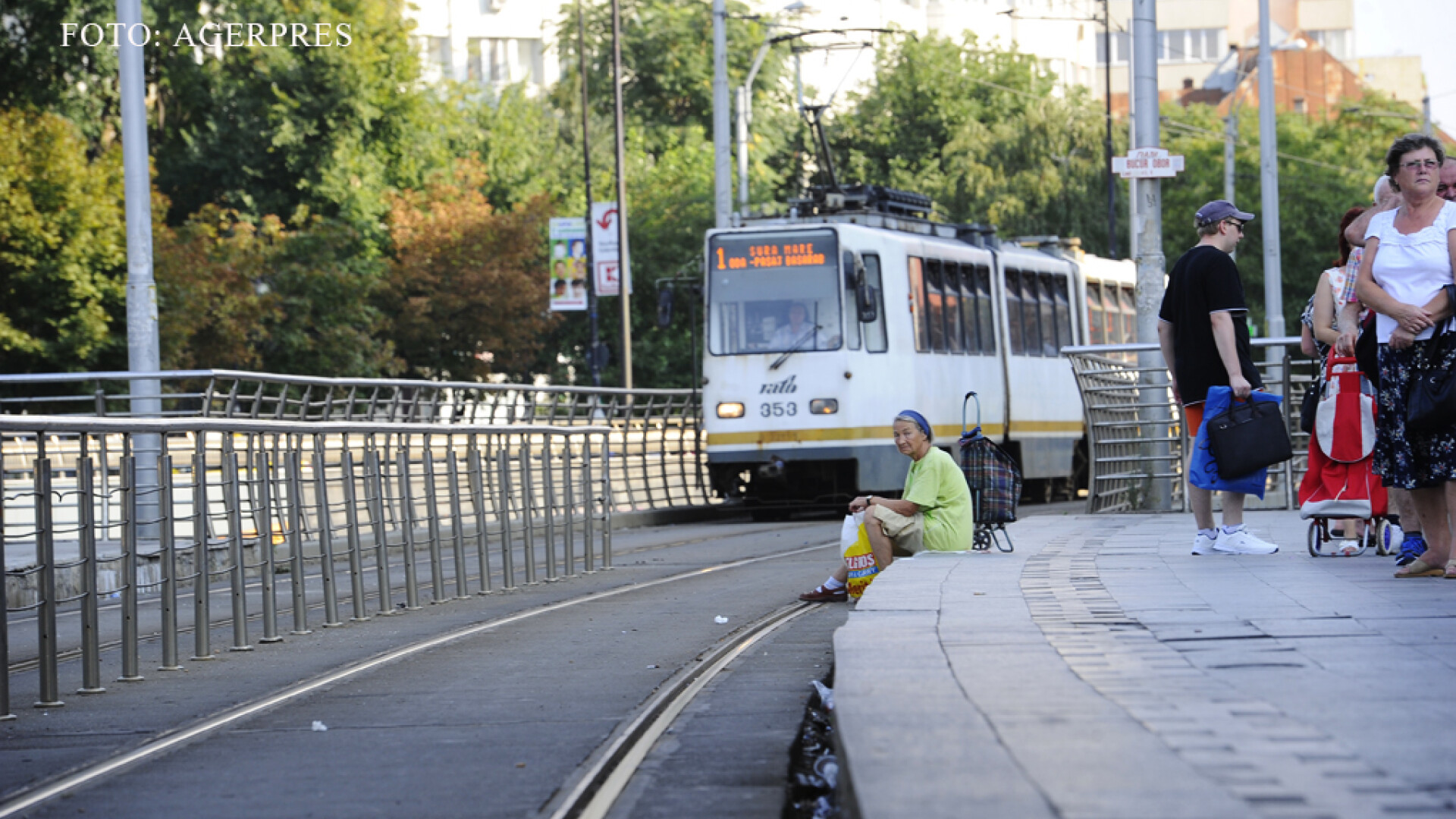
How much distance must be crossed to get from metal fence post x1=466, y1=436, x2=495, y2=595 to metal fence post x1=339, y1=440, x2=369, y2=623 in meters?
1.73

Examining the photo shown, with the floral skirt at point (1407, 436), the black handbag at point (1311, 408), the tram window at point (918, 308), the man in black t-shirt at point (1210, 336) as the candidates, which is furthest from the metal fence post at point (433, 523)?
the tram window at point (918, 308)

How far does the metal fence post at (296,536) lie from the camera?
1072 cm

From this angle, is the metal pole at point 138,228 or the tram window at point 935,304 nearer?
the metal pole at point 138,228

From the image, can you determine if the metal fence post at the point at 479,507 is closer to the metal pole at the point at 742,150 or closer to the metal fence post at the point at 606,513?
the metal fence post at the point at 606,513

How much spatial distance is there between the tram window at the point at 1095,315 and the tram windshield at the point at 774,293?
666 centimetres

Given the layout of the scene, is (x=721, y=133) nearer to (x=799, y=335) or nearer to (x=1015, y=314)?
(x=1015, y=314)

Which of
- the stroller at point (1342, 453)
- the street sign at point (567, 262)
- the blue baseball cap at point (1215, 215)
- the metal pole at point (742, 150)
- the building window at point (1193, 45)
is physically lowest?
the stroller at point (1342, 453)

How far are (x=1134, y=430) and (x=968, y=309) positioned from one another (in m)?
6.23

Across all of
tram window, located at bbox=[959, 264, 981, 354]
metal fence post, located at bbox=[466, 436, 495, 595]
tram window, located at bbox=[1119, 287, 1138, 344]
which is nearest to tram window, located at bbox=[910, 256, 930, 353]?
tram window, located at bbox=[959, 264, 981, 354]

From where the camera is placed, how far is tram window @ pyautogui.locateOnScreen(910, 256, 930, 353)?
866 inches

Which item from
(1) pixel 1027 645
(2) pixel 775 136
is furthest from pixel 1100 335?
(2) pixel 775 136

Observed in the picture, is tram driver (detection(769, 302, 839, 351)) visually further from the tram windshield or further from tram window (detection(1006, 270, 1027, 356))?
tram window (detection(1006, 270, 1027, 356))

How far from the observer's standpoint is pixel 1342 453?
939 centimetres

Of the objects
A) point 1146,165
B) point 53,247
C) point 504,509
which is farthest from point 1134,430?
point 53,247
